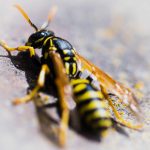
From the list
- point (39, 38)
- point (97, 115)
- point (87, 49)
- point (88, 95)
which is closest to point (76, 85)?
point (88, 95)

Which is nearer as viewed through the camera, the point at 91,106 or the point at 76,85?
the point at 91,106

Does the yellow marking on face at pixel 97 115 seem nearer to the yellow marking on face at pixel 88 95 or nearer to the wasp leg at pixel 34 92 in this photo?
the yellow marking on face at pixel 88 95

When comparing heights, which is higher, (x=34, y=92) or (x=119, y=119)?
(x=34, y=92)

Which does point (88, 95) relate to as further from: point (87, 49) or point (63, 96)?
point (87, 49)

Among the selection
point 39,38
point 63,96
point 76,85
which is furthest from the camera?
point 39,38

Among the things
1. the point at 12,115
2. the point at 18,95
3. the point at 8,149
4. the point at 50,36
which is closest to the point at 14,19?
the point at 50,36

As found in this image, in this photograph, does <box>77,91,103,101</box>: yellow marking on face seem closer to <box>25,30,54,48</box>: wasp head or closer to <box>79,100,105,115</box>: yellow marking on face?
<box>79,100,105,115</box>: yellow marking on face

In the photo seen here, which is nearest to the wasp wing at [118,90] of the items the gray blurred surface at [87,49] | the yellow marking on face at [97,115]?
the gray blurred surface at [87,49]

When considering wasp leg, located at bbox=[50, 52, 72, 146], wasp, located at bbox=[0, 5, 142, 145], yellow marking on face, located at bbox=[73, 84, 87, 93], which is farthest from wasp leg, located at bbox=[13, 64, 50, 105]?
yellow marking on face, located at bbox=[73, 84, 87, 93]
